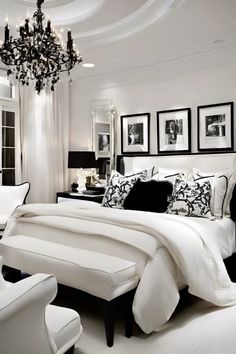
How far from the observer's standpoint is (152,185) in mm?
3730

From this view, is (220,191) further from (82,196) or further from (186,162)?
(82,196)

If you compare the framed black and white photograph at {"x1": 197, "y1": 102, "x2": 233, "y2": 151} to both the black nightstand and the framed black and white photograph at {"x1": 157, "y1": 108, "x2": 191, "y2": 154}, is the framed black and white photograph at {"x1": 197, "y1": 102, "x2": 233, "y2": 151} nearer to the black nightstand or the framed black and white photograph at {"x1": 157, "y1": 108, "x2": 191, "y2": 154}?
the framed black and white photograph at {"x1": 157, "y1": 108, "x2": 191, "y2": 154}

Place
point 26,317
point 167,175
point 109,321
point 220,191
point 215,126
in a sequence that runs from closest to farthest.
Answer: point 26,317
point 109,321
point 220,191
point 167,175
point 215,126

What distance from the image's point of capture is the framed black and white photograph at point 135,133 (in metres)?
5.23

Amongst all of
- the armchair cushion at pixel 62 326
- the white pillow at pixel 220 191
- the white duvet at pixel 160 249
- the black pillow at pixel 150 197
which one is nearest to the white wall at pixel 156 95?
the white pillow at pixel 220 191

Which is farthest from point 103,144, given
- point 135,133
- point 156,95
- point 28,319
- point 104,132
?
point 28,319

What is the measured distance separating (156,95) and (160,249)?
9.99ft

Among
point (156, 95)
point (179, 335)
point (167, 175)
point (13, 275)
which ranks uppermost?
point (156, 95)

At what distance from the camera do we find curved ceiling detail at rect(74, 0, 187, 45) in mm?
3416

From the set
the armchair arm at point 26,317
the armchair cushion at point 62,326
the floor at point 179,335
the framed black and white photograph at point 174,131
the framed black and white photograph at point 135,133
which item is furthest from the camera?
the framed black and white photograph at point 135,133

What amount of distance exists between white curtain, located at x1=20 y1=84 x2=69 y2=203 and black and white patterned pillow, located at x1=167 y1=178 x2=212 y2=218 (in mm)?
2743

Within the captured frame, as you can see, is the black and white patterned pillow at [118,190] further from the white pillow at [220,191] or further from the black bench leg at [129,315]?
the black bench leg at [129,315]

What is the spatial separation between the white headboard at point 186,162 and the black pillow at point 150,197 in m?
0.70

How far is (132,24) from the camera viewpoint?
3875 millimetres
